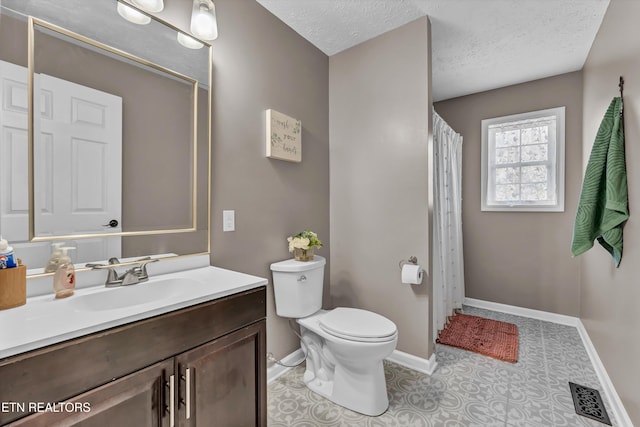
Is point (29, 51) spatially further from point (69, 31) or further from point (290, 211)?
point (290, 211)

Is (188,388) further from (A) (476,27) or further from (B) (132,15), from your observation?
(A) (476,27)

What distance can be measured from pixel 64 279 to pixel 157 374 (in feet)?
1.66

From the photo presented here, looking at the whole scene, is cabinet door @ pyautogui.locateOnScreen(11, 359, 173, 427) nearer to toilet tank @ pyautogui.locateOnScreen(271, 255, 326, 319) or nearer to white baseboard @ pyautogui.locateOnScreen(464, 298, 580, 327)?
toilet tank @ pyautogui.locateOnScreen(271, 255, 326, 319)

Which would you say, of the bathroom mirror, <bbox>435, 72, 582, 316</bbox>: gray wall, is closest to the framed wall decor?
the bathroom mirror

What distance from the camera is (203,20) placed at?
56.9 inches

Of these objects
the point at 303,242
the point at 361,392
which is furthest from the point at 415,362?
the point at 303,242

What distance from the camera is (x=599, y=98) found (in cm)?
212

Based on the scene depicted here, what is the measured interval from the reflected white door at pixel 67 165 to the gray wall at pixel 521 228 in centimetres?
334

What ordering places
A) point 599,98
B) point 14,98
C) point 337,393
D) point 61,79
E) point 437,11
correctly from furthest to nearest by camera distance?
point 599,98, point 437,11, point 337,393, point 61,79, point 14,98

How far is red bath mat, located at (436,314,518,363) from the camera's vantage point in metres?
2.28

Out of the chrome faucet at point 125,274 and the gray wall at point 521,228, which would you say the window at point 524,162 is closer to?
the gray wall at point 521,228

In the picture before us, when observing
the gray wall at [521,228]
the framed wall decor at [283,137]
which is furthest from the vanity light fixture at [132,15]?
the gray wall at [521,228]

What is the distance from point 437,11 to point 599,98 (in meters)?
1.36

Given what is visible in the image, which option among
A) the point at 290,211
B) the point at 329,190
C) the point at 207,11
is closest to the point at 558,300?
the point at 329,190
